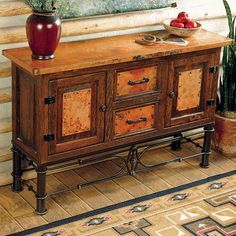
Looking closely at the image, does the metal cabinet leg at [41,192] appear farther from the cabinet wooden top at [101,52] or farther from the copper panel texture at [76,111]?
the cabinet wooden top at [101,52]

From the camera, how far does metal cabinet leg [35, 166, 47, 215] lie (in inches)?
178

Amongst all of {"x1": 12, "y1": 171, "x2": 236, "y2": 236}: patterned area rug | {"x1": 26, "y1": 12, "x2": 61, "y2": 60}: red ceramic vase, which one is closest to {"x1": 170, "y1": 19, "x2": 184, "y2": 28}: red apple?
{"x1": 26, "y1": 12, "x2": 61, "y2": 60}: red ceramic vase

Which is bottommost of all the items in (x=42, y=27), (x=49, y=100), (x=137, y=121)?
(x=137, y=121)

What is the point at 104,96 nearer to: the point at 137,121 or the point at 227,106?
the point at 137,121

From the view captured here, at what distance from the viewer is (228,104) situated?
217 inches

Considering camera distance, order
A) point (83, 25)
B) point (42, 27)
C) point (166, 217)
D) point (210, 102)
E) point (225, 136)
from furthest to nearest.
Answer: point (225, 136) < point (210, 102) < point (83, 25) < point (166, 217) < point (42, 27)

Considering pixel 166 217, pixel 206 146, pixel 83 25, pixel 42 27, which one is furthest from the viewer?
pixel 206 146

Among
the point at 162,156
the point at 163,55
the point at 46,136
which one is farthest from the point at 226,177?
the point at 46,136

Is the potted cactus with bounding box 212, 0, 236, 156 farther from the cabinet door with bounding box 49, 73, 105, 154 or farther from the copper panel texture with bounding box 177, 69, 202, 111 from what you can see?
the cabinet door with bounding box 49, 73, 105, 154

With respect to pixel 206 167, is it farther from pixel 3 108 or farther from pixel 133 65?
pixel 3 108

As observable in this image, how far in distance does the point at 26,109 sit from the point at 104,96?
0.52 meters

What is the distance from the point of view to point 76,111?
14.7 feet

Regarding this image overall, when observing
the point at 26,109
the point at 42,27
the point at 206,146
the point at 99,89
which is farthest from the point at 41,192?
the point at 206,146

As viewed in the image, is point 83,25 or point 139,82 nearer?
point 139,82
